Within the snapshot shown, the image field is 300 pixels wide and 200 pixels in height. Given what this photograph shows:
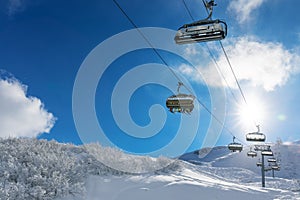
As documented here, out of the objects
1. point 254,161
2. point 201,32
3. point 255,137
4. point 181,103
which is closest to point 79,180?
point 181,103

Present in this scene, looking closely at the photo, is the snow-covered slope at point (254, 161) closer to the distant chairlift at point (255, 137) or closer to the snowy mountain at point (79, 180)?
the distant chairlift at point (255, 137)

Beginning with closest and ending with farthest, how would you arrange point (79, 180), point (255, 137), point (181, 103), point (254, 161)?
point (79, 180) → point (181, 103) → point (255, 137) → point (254, 161)

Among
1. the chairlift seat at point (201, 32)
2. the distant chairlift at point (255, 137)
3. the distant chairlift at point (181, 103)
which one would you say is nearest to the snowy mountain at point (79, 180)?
the distant chairlift at point (181, 103)

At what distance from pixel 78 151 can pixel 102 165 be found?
2.76 meters

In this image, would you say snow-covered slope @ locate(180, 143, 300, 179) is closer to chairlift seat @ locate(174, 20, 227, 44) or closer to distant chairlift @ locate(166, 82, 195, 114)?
distant chairlift @ locate(166, 82, 195, 114)

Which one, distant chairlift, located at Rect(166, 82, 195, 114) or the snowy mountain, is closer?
the snowy mountain

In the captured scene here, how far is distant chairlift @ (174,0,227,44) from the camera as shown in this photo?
627 centimetres

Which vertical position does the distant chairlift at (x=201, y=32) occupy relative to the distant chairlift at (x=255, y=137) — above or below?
above

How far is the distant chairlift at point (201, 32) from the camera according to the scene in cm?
627

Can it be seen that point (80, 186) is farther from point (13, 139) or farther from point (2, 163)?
point (13, 139)

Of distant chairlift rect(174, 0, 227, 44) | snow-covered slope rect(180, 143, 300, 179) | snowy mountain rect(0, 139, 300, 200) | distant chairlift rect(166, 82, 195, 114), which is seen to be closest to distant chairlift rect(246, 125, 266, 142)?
snowy mountain rect(0, 139, 300, 200)

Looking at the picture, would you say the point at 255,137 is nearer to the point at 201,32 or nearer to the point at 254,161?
the point at 201,32

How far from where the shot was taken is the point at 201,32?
21.0ft

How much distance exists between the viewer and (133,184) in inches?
482
